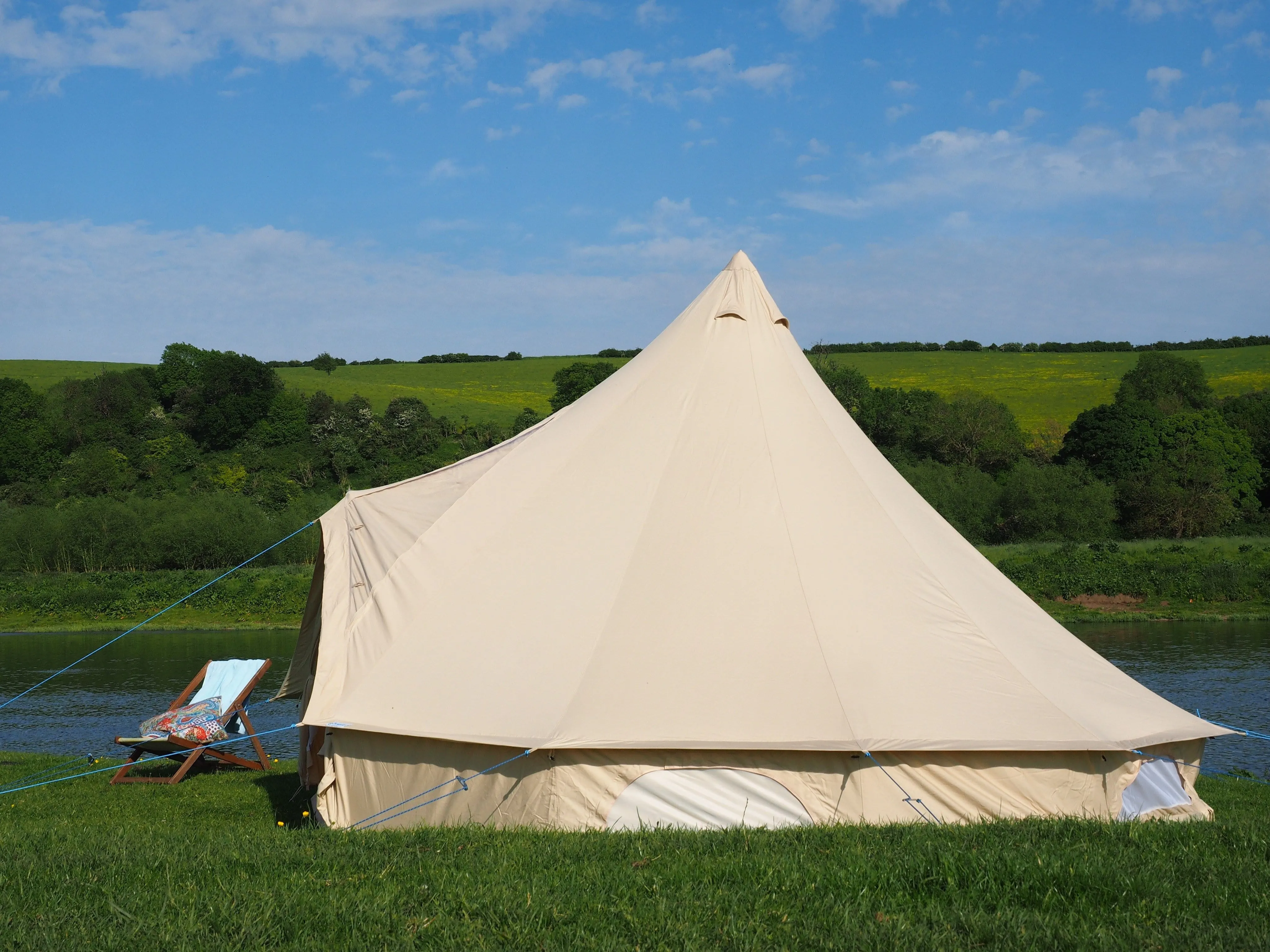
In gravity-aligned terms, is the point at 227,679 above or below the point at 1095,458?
above

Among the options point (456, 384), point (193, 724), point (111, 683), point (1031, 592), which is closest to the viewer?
point (193, 724)

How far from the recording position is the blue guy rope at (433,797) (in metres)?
6.00

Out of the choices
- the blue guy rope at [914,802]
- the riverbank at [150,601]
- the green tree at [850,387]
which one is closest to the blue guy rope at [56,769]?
the blue guy rope at [914,802]

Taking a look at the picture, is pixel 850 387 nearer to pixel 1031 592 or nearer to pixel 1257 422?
pixel 1257 422

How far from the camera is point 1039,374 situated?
6353cm

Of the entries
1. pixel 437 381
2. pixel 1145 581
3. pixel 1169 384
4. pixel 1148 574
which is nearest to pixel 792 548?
pixel 1145 581

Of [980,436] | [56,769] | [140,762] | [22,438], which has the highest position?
[22,438]

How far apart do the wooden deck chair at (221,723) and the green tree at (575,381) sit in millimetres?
42727

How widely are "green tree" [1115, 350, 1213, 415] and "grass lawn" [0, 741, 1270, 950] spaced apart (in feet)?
173

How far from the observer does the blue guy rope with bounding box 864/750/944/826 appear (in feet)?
19.4

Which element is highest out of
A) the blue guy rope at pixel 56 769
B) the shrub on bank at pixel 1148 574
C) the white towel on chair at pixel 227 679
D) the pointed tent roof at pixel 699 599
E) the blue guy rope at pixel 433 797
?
the pointed tent roof at pixel 699 599

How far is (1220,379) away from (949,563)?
6001 centimetres

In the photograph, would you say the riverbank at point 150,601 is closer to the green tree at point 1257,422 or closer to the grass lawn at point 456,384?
the grass lawn at point 456,384

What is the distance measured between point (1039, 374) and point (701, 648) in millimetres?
62464
